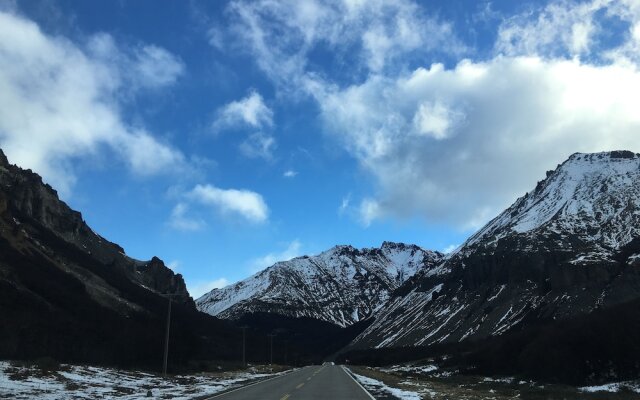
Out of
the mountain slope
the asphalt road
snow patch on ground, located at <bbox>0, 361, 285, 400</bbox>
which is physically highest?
the mountain slope

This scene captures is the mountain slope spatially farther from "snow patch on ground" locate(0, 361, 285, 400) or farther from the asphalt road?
the asphalt road

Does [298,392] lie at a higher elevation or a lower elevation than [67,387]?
lower

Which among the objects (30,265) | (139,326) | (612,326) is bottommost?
(612,326)

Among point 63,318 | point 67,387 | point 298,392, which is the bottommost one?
point 298,392

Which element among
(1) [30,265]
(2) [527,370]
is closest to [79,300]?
(1) [30,265]

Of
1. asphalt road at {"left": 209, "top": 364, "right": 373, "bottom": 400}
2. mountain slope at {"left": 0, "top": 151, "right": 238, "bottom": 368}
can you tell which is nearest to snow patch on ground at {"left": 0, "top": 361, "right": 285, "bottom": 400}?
asphalt road at {"left": 209, "top": 364, "right": 373, "bottom": 400}

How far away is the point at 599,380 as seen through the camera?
219ft

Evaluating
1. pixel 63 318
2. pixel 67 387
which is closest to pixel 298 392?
pixel 67 387

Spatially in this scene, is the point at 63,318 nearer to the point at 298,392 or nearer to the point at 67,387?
the point at 67,387

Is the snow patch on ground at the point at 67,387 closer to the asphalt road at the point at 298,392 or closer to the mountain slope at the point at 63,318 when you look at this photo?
the asphalt road at the point at 298,392

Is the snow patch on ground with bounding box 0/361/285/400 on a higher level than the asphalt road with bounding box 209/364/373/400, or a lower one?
higher

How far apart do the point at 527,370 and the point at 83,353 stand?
83.6m

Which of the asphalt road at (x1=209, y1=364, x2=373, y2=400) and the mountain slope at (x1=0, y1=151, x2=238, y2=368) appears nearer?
the asphalt road at (x1=209, y1=364, x2=373, y2=400)

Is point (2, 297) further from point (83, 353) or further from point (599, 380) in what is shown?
point (599, 380)
